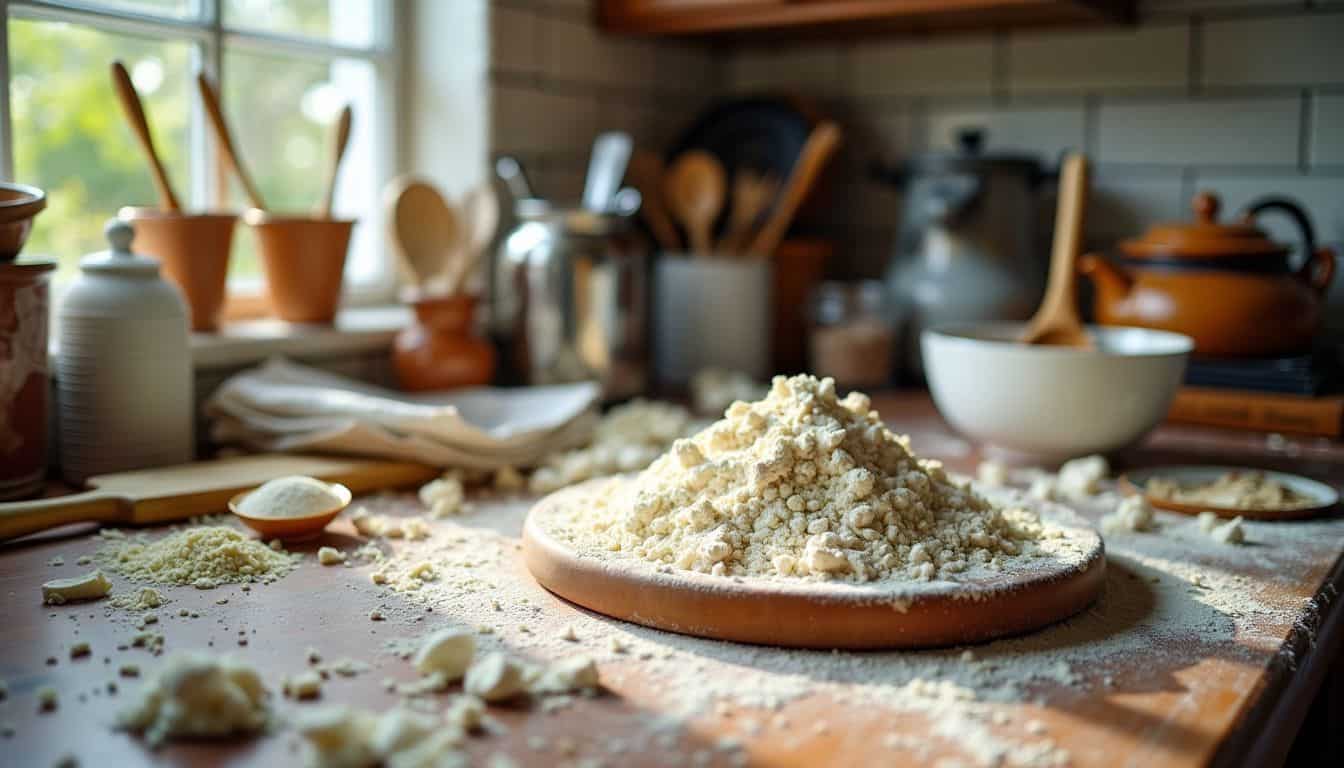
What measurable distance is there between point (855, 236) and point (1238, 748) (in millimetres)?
1357

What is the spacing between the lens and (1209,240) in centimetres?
131

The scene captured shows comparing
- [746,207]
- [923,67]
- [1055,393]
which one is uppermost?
[923,67]

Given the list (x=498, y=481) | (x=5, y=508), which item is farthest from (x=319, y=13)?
(x=5, y=508)

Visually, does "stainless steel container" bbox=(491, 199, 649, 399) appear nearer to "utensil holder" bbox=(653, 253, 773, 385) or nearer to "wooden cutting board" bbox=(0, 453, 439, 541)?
"utensil holder" bbox=(653, 253, 773, 385)

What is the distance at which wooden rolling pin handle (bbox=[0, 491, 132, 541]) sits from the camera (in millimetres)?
858

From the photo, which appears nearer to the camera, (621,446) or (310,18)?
(621,446)

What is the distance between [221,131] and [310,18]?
36 cm

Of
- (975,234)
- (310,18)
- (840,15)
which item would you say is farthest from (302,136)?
(975,234)

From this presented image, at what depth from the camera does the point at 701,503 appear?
785 millimetres

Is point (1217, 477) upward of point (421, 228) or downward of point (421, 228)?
downward

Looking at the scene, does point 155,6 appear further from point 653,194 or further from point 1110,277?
point 1110,277

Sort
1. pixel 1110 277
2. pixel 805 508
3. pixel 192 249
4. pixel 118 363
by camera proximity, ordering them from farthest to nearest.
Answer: pixel 1110 277 < pixel 192 249 < pixel 118 363 < pixel 805 508

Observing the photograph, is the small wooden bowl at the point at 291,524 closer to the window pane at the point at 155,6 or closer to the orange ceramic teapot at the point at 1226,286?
the window pane at the point at 155,6

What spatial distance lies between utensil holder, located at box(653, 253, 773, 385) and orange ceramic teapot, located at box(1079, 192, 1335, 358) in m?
0.47
